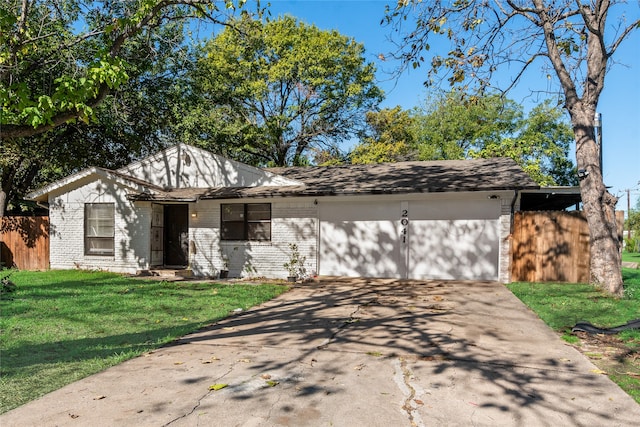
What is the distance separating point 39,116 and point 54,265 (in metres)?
10.9

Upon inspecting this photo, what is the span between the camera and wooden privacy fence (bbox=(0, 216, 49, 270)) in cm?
1480

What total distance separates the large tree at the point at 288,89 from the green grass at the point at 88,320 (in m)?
15.4

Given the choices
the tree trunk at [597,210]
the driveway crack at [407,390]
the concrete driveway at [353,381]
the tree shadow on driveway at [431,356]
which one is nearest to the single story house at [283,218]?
the tree trunk at [597,210]

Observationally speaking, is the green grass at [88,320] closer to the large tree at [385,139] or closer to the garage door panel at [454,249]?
the garage door panel at [454,249]

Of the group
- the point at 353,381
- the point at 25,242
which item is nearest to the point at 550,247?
the point at 353,381

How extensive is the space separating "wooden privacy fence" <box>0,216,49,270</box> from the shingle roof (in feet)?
15.7

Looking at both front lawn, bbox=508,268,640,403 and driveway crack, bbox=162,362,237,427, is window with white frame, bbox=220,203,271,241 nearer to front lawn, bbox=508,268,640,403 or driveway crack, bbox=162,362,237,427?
front lawn, bbox=508,268,640,403

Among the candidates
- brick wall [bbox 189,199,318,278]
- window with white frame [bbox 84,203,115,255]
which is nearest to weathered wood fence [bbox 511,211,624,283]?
brick wall [bbox 189,199,318,278]

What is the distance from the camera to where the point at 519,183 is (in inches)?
429

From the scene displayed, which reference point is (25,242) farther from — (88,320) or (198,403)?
(198,403)

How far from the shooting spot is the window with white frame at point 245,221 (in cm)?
1316

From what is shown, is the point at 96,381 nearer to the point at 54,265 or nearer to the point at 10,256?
the point at 54,265

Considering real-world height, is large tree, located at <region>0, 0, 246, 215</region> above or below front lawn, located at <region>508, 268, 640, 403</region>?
above

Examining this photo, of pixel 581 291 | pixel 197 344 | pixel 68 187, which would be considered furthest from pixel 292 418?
pixel 68 187
